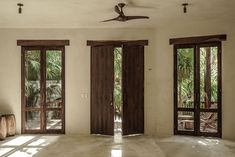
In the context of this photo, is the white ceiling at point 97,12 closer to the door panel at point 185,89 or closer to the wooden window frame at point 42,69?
the wooden window frame at point 42,69

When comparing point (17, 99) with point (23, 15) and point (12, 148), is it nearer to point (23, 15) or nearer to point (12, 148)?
point (12, 148)

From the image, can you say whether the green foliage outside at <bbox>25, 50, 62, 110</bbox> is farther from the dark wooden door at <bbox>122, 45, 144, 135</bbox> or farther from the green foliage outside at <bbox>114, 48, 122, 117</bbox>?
the dark wooden door at <bbox>122, 45, 144, 135</bbox>

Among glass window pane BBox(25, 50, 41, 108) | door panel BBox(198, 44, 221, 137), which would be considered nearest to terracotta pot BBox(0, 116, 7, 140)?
glass window pane BBox(25, 50, 41, 108)

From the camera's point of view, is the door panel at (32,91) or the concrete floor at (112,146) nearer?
the concrete floor at (112,146)

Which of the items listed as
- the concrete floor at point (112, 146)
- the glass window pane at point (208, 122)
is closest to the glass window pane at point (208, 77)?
the glass window pane at point (208, 122)

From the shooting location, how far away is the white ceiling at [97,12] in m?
4.82

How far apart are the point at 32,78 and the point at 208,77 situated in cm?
436

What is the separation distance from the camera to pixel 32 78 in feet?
22.6

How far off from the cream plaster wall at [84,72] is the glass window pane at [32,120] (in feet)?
0.71

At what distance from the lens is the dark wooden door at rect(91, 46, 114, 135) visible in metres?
6.69

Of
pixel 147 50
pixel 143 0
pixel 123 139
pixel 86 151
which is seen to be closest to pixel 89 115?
Answer: pixel 123 139

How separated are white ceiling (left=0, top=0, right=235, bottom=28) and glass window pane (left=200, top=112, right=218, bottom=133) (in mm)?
2221

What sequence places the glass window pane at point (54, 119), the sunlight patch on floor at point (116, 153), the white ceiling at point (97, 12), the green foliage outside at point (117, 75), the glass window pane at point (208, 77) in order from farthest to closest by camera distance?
the green foliage outside at point (117, 75) < the glass window pane at point (54, 119) < the glass window pane at point (208, 77) < the sunlight patch on floor at point (116, 153) < the white ceiling at point (97, 12)

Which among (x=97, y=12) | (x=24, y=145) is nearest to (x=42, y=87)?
(x=24, y=145)
